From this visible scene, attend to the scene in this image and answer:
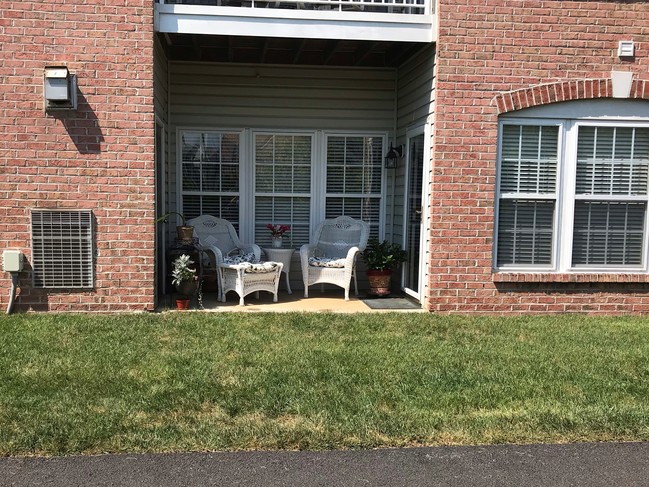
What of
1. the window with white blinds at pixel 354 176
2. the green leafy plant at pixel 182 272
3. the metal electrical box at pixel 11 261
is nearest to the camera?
the metal electrical box at pixel 11 261

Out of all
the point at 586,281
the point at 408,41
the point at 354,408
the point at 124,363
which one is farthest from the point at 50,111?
the point at 586,281

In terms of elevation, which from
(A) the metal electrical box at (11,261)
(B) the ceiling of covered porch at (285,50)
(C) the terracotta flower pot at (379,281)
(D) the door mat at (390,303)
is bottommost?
(D) the door mat at (390,303)

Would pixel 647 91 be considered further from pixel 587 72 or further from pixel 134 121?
pixel 134 121

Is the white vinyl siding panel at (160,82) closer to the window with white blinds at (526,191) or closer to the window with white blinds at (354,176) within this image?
the window with white blinds at (354,176)

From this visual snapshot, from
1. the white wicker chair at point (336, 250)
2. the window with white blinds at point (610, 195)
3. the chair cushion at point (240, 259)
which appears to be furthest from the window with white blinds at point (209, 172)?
the window with white blinds at point (610, 195)

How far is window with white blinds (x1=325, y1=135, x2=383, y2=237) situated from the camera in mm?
9125

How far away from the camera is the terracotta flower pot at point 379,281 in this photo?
8.29 metres

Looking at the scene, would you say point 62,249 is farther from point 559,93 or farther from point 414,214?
point 559,93

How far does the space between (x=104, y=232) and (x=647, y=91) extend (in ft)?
19.8

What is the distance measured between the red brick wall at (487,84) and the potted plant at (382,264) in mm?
1075

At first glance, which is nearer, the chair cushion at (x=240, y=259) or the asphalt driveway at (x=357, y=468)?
the asphalt driveway at (x=357, y=468)

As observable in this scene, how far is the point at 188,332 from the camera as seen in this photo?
20.4ft

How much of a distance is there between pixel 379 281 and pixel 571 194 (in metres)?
2.48

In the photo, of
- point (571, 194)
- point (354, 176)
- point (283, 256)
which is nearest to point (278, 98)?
point (354, 176)
